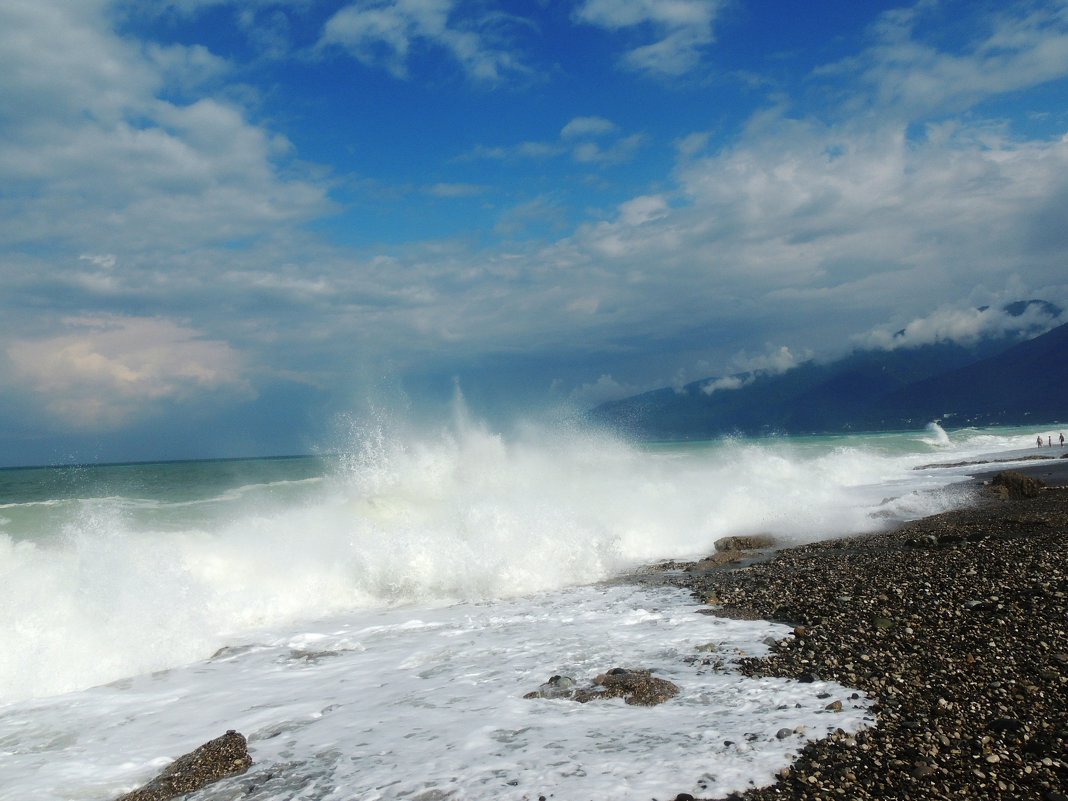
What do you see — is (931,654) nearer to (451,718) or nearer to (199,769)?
(451,718)

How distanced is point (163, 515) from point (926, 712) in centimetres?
3061

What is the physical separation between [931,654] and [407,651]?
7.25 metres

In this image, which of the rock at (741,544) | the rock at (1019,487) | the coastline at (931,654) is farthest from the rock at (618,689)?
the rock at (1019,487)

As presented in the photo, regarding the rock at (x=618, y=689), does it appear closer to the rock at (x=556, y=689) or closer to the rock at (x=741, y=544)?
the rock at (x=556, y=689)

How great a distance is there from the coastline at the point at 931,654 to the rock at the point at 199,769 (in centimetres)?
440

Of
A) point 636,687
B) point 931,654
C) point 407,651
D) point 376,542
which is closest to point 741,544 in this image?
point 376,542

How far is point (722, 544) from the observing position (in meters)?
16.7

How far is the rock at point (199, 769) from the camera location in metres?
5.81

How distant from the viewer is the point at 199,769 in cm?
607

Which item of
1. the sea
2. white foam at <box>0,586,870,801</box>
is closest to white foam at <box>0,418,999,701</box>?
the sea

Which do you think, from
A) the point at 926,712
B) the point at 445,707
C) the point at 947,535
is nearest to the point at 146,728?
the point at 445,707

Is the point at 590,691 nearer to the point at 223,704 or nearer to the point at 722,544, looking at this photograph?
the point at 223,704

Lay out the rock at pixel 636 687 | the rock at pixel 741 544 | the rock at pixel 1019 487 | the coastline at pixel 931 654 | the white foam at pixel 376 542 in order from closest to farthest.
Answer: the coastline at pixel 931 654 → the rock at pixel 636 687 → the white foam at pixel 376 542 → the rock at pixel 741 544 → the rock at pixel 1019 487

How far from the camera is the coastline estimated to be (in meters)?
4.55
